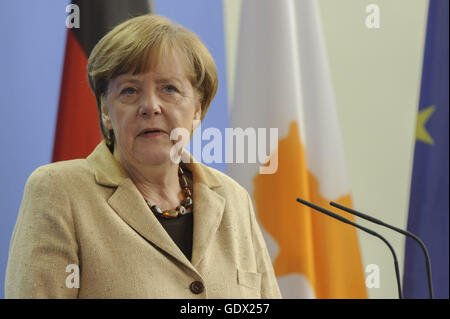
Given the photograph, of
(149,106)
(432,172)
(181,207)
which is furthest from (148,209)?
(432,172)

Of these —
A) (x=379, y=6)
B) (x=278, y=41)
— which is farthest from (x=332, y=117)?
(x=379, y=6)

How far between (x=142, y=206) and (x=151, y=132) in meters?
0.18

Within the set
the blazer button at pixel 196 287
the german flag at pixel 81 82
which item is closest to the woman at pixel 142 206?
the blazer button at pixel 196 287

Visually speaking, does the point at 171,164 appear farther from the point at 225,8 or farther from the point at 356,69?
the point at 356,69

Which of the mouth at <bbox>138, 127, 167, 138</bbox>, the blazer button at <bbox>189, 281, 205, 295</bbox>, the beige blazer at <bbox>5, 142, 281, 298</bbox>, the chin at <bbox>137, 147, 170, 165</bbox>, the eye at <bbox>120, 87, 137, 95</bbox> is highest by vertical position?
the eye at <bbox>120, 87, 137, 95</bbox>

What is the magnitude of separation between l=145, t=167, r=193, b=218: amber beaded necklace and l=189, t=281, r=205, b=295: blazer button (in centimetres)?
20

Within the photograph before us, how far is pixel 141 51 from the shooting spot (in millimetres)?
1405

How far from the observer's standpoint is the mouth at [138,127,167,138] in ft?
4.66

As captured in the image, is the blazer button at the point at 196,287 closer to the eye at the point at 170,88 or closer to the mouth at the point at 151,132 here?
the mouth at the point at 151,132

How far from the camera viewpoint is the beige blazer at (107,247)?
4.07 ft

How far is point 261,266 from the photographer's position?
5.06 feet

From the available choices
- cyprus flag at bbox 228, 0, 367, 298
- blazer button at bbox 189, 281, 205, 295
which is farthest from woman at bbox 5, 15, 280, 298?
cyprus flag at bbox 228, 0, 367, 298

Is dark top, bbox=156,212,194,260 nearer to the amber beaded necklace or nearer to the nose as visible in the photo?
the amber beaded necklace
